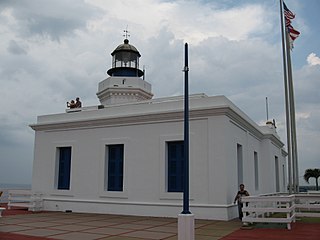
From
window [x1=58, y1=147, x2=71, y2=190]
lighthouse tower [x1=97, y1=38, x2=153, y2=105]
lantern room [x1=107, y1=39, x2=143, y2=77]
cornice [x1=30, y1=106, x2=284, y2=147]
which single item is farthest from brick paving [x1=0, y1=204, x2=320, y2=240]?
lantern room [x1=107, y1=39, x2=143, y2=77]

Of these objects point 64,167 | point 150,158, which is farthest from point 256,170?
point 64,167

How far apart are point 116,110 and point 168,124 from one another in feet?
8.81

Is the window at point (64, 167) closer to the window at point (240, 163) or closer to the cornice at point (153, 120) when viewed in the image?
the cornice at point (153, 120)

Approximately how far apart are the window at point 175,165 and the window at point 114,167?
2244mm

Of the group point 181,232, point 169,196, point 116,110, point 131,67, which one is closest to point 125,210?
point 169,196

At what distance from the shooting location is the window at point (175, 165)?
13664 millimetres

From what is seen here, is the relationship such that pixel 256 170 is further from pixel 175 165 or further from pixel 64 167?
pixel 64 167

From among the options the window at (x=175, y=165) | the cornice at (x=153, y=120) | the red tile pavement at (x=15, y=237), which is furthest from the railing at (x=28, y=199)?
the red tile pavement at (x=15, y=237)

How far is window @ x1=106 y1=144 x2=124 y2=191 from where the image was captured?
1496 cm

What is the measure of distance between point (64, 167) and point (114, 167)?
2.89 m

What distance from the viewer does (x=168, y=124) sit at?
46.1ft

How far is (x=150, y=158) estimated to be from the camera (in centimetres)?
1419

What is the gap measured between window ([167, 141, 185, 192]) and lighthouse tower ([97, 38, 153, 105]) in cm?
642

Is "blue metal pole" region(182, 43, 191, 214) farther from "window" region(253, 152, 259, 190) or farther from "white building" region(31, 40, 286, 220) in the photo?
"window" region(253, 152, 259, 190)
